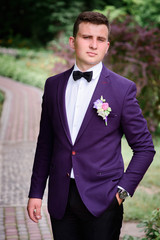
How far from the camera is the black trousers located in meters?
2.38

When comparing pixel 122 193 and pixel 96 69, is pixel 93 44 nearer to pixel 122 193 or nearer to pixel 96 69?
pixel 96 69

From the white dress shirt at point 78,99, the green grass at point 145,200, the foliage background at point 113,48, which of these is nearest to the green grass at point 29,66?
the foliage background at point 113,48

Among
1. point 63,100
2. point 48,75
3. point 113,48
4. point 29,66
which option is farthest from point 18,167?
point 29,66

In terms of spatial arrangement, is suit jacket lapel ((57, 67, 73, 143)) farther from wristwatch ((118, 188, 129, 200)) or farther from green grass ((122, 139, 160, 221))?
green grass ((122, 139, 160, 221))

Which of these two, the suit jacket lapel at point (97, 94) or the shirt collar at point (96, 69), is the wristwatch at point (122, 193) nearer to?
the suit jacket lapel at point (97, 94)

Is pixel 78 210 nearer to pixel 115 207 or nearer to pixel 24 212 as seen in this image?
pixel 115 207

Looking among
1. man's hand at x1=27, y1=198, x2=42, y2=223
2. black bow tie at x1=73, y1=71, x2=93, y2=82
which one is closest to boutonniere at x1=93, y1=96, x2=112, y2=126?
black bow tie at x1=73, y1=71, x2=93, y2=82

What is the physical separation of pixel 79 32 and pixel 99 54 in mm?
177

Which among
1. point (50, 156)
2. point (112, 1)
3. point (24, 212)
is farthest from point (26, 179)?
point (112, 1)

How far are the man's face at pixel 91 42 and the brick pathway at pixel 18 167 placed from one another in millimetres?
2800

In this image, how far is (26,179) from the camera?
22.5 ft

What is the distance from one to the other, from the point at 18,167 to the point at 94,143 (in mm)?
5412

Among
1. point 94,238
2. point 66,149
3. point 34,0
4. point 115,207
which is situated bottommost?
point 34,0

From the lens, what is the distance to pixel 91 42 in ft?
7.75
